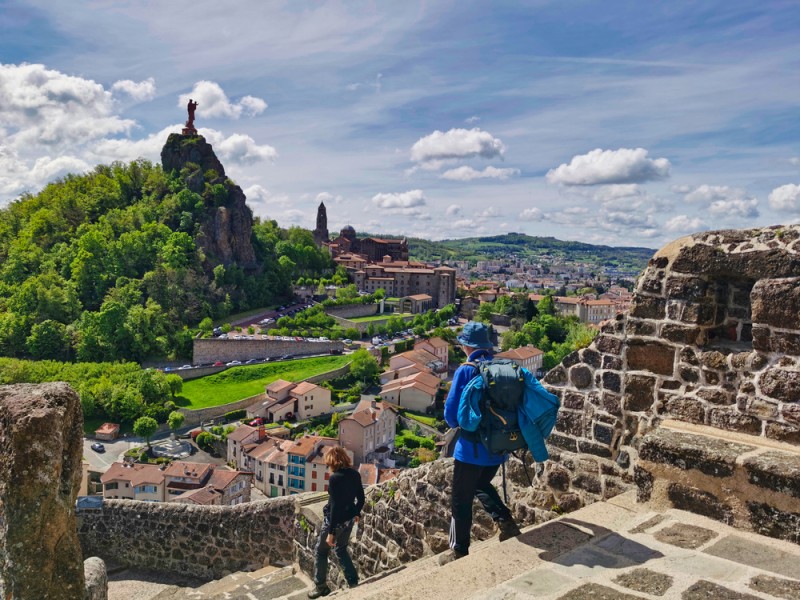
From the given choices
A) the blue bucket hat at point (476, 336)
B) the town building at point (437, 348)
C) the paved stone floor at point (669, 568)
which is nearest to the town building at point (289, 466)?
the town building at point (437, 348)

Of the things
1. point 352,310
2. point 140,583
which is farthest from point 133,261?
point 140,583

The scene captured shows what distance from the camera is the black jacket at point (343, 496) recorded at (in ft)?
16.6

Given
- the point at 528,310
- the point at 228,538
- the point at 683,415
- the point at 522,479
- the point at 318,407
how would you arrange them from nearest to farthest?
1. the point at 683,415
2. the point at 522,479
3. the point at 228,538
4. the point at 318,407
5. the point at 528,310

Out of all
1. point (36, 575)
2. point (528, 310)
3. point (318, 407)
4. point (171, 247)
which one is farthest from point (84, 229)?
point (36, 575)

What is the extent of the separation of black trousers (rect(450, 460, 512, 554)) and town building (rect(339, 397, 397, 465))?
33.8 metres

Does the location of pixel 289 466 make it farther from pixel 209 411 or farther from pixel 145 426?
pixel 209 411

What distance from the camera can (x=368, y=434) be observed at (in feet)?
125

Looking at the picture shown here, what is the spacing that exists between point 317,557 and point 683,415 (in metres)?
3.28

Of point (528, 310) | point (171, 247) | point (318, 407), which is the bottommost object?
point (318, 407)

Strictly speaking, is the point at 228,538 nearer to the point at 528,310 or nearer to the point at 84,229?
the point at 84,229

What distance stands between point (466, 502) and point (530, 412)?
2.69 feet

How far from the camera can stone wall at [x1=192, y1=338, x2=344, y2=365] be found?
5478cm

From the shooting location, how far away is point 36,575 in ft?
11.5

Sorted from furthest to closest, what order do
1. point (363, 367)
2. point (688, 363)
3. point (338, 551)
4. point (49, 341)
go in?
point (363, 367) < point (49, 341) < point (338, 551) < point (688, 363)
